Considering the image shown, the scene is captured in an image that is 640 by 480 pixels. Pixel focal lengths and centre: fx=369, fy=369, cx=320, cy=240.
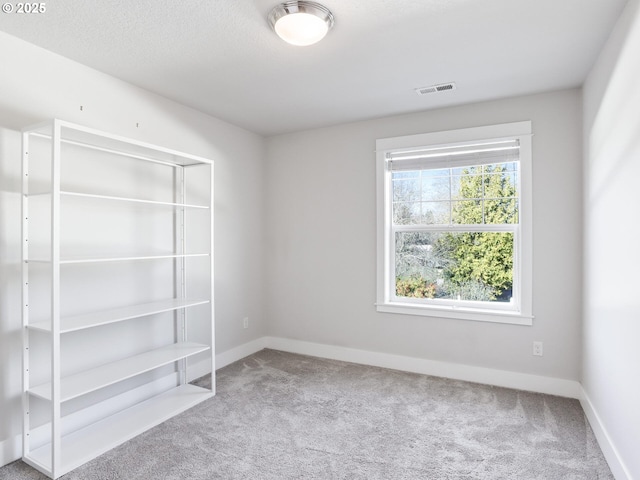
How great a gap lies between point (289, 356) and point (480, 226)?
2353 millimetres

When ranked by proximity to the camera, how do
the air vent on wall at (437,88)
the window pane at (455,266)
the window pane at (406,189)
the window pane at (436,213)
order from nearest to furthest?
the air vent on wall at (437,88) → the window pane at (455,266) → the window pane at (436,213) → the window pane at (406,189)

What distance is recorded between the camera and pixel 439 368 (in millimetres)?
3408

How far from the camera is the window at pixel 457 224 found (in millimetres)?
3152

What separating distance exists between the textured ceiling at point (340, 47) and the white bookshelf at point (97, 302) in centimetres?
56

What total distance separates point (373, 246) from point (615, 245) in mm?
2033

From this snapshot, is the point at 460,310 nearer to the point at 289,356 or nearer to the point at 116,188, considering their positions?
the point at 289,356

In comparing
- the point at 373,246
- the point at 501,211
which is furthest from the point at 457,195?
the point at 373,246

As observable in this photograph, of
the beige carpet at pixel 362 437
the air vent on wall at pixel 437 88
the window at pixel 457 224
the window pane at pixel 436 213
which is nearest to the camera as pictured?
the beige carpet at pixel 362 437

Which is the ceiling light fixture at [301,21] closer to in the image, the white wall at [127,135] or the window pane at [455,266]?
the white wall at [127,135]

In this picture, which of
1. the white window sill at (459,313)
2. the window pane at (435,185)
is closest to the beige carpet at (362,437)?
the white window sill at (459,313)

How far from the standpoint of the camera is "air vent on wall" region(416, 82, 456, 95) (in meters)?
2.87

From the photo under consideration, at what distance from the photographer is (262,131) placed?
4.11 meters

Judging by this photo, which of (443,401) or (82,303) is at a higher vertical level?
(82,303)

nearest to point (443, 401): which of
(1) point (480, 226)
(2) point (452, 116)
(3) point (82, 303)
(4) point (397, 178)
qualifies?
(1) point (480, 226)
